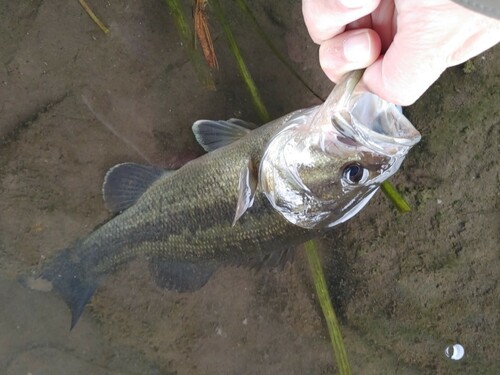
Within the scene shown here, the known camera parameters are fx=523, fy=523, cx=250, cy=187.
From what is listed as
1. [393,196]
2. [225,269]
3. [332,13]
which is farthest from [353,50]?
[225,269]

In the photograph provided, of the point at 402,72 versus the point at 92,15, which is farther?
the point at 92,15

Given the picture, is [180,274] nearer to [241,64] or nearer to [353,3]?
[241,64]

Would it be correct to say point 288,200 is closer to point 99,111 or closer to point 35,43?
point 99,111

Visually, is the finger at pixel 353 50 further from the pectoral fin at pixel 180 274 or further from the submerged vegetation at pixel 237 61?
the pectoral fin at pixel 180 274

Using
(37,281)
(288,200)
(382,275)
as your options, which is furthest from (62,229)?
(382,275)

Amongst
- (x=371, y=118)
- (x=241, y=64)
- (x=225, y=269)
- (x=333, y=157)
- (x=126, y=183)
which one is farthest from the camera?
(x=225, y=269)

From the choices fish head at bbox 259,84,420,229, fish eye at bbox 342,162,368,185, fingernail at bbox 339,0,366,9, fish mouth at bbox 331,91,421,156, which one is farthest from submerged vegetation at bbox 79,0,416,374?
fingernail at bbox 339,0,366,9
